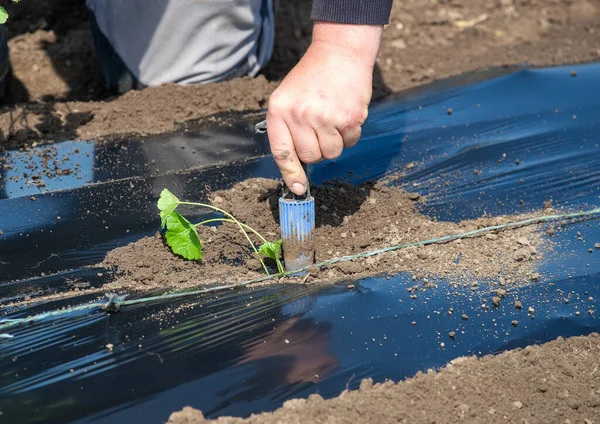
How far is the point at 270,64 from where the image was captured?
163 inches

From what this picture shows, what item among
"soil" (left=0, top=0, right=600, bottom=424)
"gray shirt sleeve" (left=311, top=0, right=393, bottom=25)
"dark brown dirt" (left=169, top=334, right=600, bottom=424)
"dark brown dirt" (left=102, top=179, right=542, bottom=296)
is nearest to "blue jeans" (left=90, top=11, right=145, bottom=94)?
"soil" (left=0, top=0, right=600, bottom=424)

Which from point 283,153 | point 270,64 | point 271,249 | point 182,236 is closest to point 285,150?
point 283,153

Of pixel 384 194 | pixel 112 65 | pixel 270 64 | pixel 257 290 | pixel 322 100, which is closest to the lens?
pixel 322 100

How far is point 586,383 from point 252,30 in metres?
2.37

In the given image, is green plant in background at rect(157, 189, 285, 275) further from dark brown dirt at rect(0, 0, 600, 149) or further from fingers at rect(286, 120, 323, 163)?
dark brown dirt at rect(0, 0, 600, 149)

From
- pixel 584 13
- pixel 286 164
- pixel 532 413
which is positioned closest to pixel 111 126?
pixel 286 164

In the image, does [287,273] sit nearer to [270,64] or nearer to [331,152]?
[331,152]

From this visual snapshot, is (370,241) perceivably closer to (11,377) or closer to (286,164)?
(286,164)

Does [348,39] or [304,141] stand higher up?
[348,39]

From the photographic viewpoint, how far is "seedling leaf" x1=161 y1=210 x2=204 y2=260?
2.18 m

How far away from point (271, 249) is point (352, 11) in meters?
0.72

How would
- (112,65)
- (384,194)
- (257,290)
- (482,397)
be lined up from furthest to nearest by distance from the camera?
(112,65)
(384,194)
(257,290)
(482,397)

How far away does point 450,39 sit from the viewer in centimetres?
446

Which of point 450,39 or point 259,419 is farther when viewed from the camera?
point 450,39
